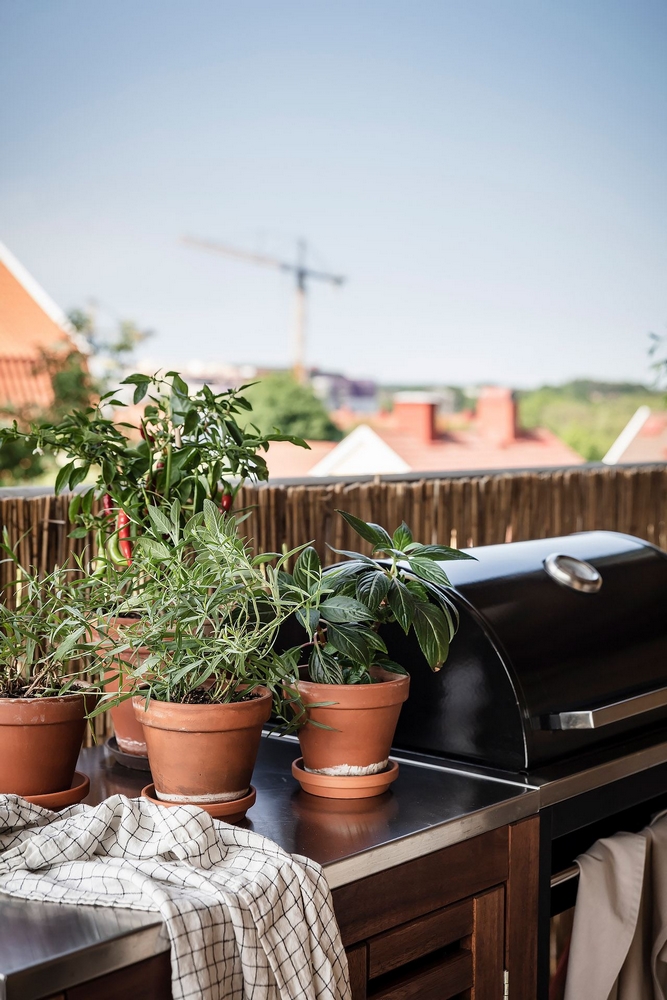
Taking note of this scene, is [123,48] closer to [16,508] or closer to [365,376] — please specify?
[365,376]

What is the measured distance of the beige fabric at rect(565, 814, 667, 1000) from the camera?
1.43 metres

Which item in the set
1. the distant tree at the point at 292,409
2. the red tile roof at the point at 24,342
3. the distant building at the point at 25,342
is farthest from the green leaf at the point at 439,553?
the distant tree at the point at 292,409

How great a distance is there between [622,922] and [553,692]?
13.2 inches

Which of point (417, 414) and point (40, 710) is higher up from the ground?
point (40, 710)

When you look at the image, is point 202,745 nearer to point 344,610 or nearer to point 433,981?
point 344,610

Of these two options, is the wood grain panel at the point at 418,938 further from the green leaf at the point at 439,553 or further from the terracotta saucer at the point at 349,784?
the green leaf at the point at 439,553

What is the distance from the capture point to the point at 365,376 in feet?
70.0

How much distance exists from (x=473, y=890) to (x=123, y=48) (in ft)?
66.2

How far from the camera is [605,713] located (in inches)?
56.4

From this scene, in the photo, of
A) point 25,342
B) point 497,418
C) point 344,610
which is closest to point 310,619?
point 344,610

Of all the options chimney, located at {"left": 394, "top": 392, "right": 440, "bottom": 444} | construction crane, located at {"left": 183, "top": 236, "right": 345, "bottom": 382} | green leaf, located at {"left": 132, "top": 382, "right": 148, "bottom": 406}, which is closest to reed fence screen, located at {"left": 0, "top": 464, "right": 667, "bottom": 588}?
green leaf, located at {"left": 132, "top": 382, "right": 148, "bottom": 406}

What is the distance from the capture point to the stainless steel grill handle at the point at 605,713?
1404 mm

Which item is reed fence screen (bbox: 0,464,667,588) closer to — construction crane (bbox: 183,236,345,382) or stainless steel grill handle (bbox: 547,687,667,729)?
stainless steel grill handle (bbox: 547,687,667,729)

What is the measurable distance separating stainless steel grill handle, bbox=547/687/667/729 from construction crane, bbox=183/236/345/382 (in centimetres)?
1883
